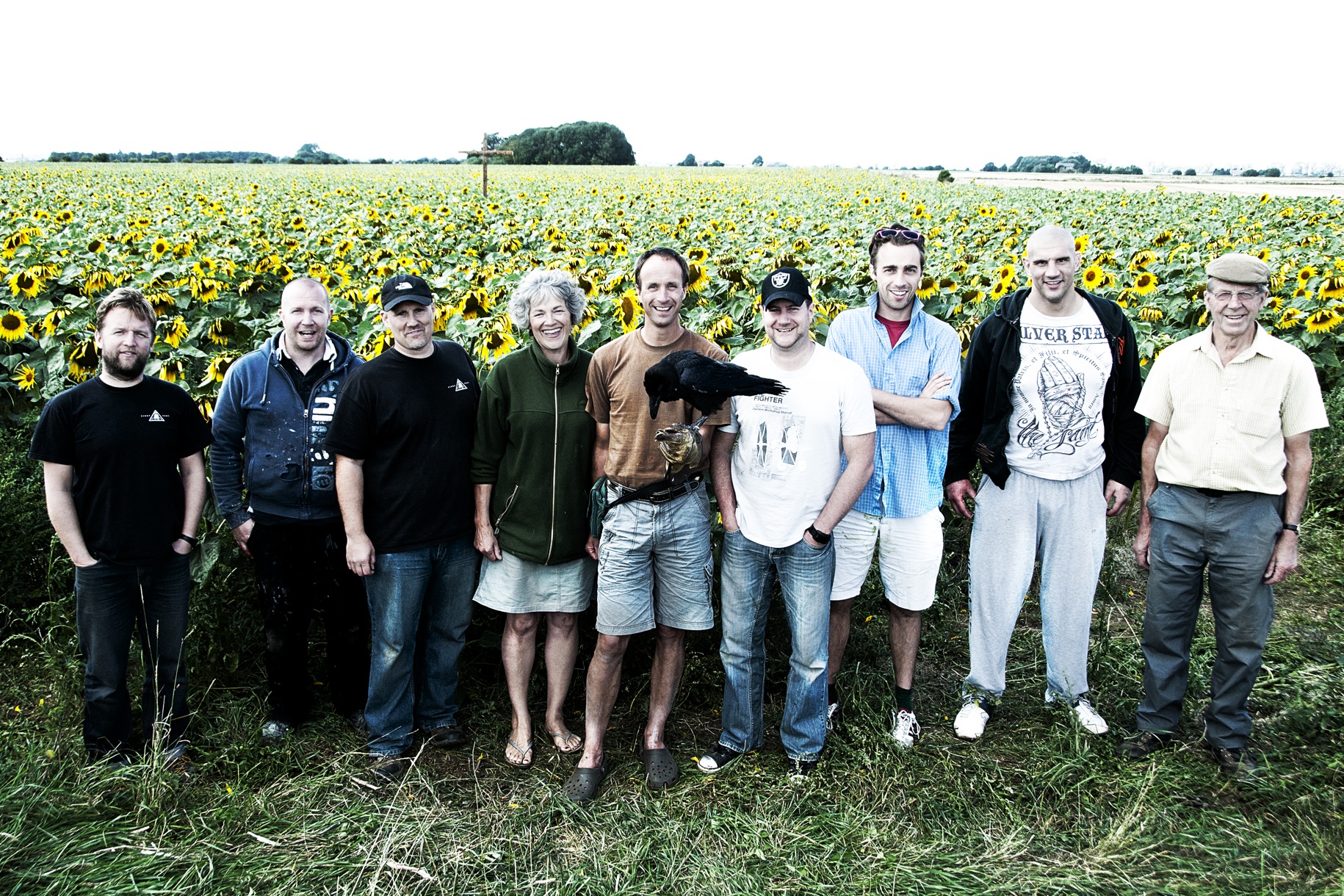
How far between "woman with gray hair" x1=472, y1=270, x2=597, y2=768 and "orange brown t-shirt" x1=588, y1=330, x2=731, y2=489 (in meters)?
0.12

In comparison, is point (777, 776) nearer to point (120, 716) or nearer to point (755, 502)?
point (755, 502)

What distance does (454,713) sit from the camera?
3.81 m

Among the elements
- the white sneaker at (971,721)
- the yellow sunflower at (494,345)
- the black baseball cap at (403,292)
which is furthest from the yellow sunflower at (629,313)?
the white sneaker at (971,721)

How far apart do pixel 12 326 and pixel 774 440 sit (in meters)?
4.73

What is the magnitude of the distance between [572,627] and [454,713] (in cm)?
68

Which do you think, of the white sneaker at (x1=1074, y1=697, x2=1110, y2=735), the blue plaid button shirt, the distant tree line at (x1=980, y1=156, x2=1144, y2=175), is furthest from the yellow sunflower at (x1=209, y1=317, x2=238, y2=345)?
the distant tree line at (x1=980, y1=156, x2=1144, y2=175)

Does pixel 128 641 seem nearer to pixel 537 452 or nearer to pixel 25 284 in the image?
pixel 537 452

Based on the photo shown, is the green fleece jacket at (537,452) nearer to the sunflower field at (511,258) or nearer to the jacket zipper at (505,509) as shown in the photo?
the jacket zipper at (505,509)

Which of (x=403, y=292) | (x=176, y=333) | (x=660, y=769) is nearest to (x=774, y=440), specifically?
(x=660, y=769)

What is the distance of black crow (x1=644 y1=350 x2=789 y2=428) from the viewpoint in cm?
294

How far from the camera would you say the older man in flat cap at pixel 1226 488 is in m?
3.23

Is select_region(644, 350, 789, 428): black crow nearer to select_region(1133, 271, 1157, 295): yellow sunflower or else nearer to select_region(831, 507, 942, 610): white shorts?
select_region(831, 507, 942, 610): white shorts

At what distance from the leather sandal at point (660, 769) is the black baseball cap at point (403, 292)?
191 centimetres

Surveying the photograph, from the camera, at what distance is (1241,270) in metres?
3.17
